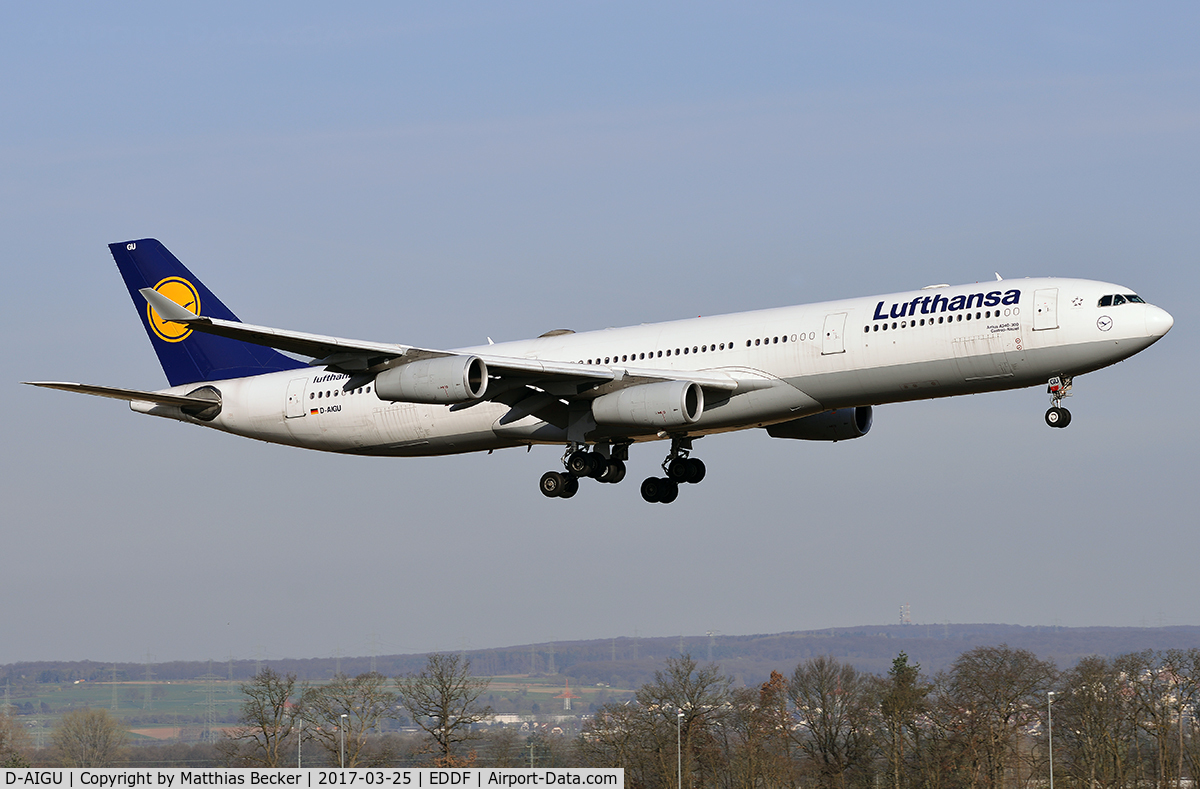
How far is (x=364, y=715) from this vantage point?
321 feet

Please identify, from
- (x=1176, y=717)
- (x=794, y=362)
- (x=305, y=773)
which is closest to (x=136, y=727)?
(x=1176, y=717)

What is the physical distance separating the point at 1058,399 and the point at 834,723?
2510 inches

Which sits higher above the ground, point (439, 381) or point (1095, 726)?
Result: point (439, 381)

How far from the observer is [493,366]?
138 ft

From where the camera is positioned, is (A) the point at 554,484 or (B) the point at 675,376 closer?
(B) the point at 675,376

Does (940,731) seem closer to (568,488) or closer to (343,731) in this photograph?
(343,731)

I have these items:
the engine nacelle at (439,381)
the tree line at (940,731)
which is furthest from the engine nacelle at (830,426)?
the tree line at (940,731)

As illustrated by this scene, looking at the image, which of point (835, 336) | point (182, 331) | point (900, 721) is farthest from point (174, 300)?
point (900, 721)

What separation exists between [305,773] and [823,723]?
2531 inches

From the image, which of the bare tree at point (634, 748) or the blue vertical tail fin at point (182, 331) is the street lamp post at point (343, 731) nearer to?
the bare tree at point (634, 748)

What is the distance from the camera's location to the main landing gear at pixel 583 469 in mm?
46281

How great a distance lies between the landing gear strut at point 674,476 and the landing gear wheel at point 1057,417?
13657mm
